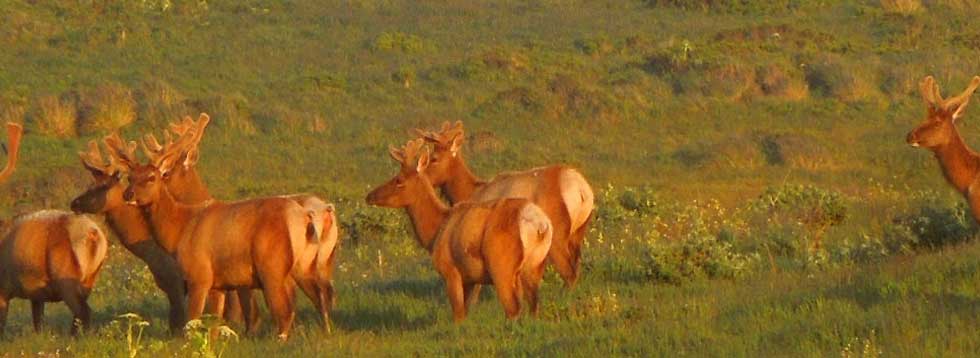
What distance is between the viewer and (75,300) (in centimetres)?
1362

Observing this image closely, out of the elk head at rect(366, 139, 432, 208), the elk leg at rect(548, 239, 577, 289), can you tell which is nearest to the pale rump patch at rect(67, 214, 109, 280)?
the elk head at rect(366, 139, 432, 208)

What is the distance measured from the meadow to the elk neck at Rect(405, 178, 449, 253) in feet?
1.90

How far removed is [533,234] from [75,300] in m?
3.46

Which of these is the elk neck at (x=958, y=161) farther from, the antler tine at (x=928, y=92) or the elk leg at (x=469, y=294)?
the elk leg at (x=469, y=294)

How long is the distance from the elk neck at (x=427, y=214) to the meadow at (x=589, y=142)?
0.58 metres

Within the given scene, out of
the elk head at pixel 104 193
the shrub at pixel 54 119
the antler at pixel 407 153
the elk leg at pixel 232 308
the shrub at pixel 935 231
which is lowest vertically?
the shrub at pixel 54 119

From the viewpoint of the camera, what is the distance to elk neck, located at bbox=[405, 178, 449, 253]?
14102 millimetres

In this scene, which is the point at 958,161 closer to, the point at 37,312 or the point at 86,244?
the point at 86,244

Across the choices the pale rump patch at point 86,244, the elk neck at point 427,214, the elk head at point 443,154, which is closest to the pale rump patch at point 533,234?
the elk neck at point 427,214

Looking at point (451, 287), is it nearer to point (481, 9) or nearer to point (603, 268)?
point (603, 268)

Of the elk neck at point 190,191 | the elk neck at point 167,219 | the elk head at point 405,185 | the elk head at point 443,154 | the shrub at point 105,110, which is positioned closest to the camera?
the elk neck at point 167,219

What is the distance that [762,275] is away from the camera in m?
15.2

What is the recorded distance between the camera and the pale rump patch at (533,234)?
12766 millimetres

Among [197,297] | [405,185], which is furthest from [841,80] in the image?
[197,297]
